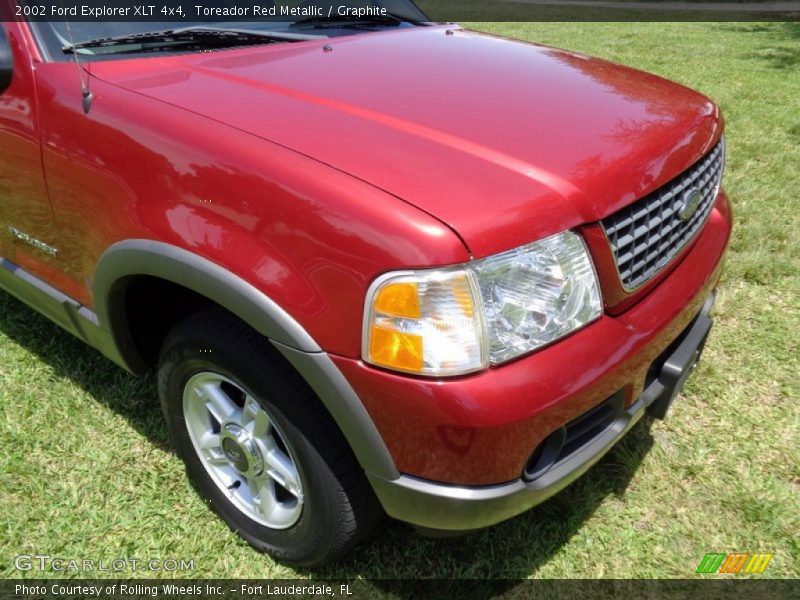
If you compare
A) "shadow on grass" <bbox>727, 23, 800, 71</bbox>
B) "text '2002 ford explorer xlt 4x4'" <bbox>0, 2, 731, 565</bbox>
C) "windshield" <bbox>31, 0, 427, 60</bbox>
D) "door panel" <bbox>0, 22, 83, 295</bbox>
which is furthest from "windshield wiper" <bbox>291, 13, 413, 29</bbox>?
"shadow on grass" <bbox>727, 23, 800, 71</bbox>

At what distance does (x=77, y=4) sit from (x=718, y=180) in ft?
7.35

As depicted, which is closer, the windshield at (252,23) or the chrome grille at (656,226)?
the chrome grille at (656,226)

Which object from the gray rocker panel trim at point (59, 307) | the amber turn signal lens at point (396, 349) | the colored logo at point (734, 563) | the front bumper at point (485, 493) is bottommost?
the colored logo at point (734, 563)

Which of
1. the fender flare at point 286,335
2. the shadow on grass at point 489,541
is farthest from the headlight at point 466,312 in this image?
the shadow on grass at point 489,541

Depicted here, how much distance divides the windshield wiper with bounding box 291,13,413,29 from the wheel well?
1216 mm

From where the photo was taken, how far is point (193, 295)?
6.81 feet

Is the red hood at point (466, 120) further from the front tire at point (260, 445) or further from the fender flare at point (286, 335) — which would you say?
the front tire at point (260, 445)

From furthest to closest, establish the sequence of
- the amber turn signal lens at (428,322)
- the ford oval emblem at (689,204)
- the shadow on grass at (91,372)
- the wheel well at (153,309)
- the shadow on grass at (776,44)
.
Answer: the shadow on grass at (776,44), the shadow on grass at (91,372), the wheel well at (153,309), the ford oval emblem at (689,204), the amber turn signal lens at (428,322)

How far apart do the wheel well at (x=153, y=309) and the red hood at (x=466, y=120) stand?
1.89 ft

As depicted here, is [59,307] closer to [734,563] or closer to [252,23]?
[252,23]

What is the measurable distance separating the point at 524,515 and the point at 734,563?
0.66 meters

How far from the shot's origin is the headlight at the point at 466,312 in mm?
1438

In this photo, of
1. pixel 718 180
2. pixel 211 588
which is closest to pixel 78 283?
pixel 211 588

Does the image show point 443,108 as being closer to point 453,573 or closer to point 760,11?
point 453,573
